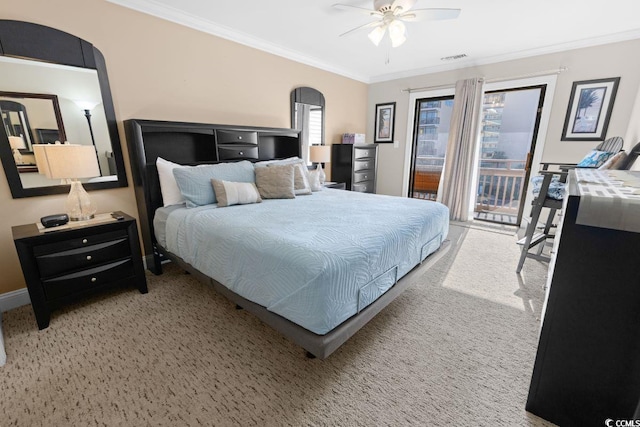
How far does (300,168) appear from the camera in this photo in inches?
123

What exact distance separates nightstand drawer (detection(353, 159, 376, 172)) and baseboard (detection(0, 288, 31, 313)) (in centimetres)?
415

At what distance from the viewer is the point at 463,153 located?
4.32 m

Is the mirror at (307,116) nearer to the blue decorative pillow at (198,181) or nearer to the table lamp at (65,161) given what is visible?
the blue decorative pillow at (198,181)

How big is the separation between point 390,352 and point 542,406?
735mm

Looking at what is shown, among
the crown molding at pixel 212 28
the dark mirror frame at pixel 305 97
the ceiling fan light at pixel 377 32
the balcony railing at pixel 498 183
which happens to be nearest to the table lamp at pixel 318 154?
the dark mirror frame at pixel 305 97

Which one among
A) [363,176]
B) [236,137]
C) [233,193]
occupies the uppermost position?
[236,137]

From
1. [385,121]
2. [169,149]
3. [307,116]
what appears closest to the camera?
[169,149]

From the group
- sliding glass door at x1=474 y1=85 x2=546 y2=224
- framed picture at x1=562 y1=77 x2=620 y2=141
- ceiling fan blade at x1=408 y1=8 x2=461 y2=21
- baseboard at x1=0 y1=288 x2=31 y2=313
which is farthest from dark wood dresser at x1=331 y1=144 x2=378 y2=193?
baseboard at x1=0 y1=288 x2=31 y2=313

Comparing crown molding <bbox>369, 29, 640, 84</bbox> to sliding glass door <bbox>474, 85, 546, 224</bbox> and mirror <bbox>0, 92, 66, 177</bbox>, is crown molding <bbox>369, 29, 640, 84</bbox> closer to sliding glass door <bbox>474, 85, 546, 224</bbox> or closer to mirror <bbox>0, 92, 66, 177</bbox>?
sliding glass door <bbox>474, 85, 546, 224</bbox>

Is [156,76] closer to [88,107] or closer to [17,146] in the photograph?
[88,107]

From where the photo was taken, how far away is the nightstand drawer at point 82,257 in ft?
6.10

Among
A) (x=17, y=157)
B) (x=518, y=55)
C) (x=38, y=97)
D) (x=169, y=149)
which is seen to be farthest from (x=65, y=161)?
(x=518, y=55)

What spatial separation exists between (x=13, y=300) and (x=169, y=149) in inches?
69.1

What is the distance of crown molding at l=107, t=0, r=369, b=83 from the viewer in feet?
8.05
